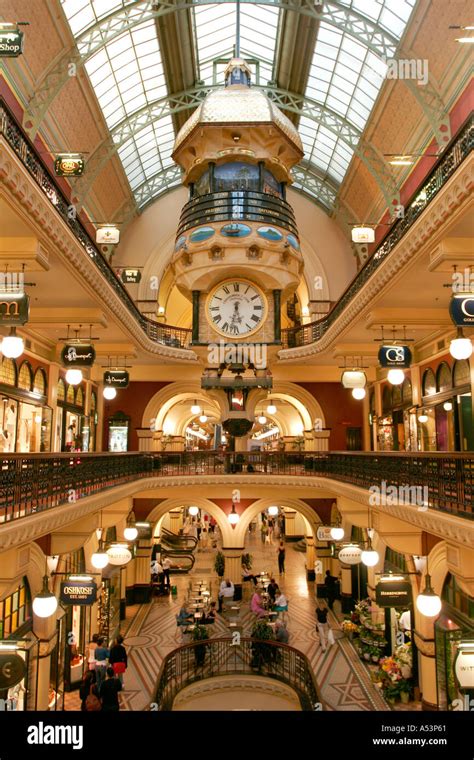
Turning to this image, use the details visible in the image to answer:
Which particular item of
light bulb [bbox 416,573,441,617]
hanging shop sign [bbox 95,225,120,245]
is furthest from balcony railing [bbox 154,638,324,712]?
hanging shop sign [bbox 95,225,120,245]

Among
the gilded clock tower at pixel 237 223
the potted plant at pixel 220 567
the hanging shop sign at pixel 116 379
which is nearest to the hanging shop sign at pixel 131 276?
the hanging shop sign at pixel 116 379

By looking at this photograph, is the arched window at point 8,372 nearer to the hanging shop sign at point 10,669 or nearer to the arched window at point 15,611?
the arched window at point 15,611

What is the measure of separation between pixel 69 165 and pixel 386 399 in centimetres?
1265

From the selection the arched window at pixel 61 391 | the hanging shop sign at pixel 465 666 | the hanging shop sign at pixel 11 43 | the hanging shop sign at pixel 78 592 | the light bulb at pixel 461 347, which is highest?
the hanging shop sign at pixel 11 43

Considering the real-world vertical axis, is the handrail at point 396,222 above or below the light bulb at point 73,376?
above

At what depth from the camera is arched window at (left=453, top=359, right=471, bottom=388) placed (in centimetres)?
1238

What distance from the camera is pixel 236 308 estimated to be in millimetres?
15148

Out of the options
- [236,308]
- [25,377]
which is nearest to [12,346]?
[25,377]

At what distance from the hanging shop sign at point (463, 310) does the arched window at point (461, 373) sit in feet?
18.1

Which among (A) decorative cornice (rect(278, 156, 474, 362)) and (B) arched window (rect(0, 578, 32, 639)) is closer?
(A) decorative cornice (rect(278, 156, 474, 362))

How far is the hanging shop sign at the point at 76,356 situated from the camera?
11898 mm

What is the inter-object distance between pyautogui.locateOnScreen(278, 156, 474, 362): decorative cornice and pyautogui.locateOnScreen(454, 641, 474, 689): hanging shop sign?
5668 millimetres

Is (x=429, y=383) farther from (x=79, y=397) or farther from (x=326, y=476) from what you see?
(x=79, y=397)

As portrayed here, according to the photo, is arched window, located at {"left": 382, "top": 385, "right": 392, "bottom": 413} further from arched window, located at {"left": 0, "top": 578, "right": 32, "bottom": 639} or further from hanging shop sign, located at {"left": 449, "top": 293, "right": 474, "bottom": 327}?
arched window, located at {"left": 0, "top": 578, "right": 32, "bottom": 639}
